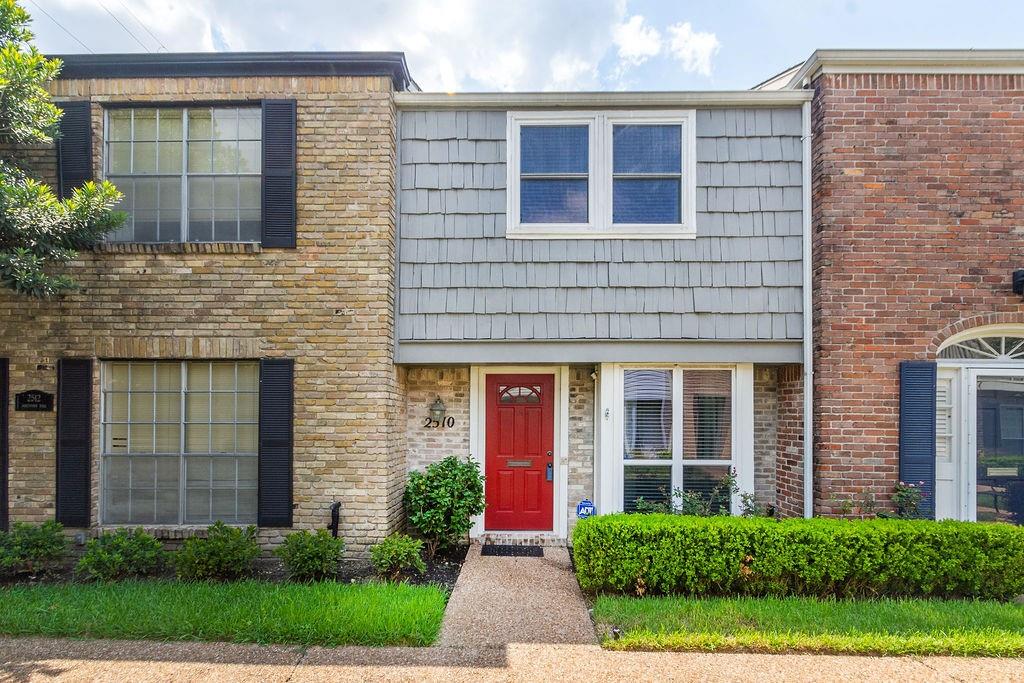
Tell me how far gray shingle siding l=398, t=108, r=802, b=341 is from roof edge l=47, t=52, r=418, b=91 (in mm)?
981

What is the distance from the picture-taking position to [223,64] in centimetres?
575

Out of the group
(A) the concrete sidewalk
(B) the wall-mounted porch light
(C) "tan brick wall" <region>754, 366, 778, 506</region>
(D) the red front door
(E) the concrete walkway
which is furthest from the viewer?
(D) the red front door

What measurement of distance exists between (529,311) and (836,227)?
11.2 ft

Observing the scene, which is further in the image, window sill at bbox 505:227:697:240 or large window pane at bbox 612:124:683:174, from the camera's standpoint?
large window pane at bbox 612:124:683:174

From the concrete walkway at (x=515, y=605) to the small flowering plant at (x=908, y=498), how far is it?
11.4 feet

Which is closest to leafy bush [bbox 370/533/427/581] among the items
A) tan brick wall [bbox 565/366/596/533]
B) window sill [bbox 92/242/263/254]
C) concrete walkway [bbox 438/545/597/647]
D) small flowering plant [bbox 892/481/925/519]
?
concrete walkway [bbox 438/545/597/647]

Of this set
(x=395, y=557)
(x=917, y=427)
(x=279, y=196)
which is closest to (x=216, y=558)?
(x=395, y=557)

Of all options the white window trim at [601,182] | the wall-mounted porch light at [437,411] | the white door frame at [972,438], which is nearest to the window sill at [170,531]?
the wall-mounted porch light at [437,411]

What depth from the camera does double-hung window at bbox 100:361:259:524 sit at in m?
5.78

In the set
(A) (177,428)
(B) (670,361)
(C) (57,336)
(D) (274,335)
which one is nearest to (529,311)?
(B) (670,361)

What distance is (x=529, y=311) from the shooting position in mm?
5914

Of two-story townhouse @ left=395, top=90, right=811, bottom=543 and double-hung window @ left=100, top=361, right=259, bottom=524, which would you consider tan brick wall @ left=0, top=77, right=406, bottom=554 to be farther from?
two-story townhouse @ left=395, top=90, right=811, bottom=543

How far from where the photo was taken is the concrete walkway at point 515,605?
4.16 m

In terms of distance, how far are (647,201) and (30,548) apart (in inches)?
285
